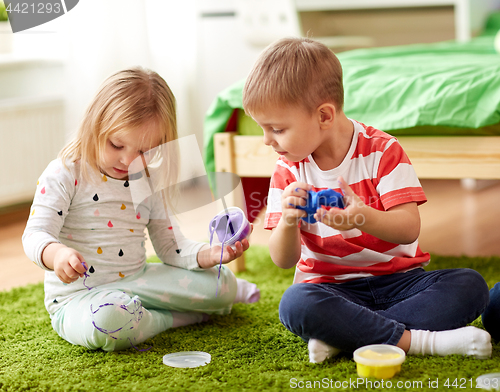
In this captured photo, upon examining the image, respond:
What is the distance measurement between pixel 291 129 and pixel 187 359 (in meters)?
0.41

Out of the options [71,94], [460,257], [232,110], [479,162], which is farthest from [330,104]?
[71,94]

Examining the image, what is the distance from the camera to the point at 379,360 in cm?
84

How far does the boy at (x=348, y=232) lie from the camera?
0.89 meters

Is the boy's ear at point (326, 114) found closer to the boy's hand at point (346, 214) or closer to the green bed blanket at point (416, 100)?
the boy's hand at point (346, 214)

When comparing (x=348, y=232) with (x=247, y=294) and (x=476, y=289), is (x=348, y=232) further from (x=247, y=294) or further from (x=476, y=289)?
(x=247, y=294)

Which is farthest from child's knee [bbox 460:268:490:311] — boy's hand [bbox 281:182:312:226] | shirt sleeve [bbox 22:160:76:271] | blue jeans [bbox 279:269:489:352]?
shirt sleeve [bbox 22:160:76:271]

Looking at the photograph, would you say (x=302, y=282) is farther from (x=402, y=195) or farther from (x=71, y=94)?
(x=71, y=94)

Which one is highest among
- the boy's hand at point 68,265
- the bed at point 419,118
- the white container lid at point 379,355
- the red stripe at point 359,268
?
the bed at point 419,118

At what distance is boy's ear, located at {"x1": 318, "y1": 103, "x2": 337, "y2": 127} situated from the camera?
3.00 ft

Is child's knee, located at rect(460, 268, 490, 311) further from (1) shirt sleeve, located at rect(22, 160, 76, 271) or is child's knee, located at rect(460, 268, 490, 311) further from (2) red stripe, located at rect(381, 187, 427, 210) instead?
(1) shirt sleeve, located at rect(22, 160, 76, 271)

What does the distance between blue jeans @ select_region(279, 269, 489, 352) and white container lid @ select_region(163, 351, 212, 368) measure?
0.15m

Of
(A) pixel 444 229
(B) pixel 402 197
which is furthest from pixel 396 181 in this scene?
(A) pixel 444 229

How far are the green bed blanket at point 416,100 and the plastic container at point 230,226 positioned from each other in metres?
0.47

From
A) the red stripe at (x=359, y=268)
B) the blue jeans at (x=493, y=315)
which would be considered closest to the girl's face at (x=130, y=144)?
the red stripe at (x=359, y=268)
